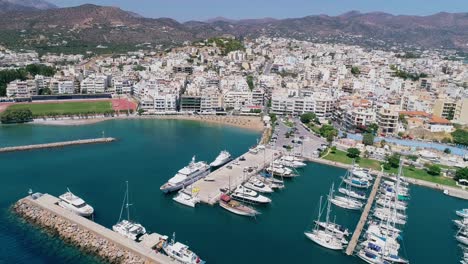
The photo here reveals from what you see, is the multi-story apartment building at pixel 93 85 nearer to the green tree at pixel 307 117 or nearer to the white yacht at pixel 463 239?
the green tree at pixel 307 117

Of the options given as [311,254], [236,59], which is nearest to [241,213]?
[311,254]

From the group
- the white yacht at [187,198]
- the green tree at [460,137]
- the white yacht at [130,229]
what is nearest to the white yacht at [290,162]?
the white yacht at [187,198]

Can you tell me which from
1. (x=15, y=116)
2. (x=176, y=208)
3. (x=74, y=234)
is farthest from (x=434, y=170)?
(x=15, y=116)

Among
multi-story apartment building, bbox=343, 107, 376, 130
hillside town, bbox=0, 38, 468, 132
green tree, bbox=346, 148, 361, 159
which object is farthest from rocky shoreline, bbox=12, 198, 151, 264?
multi-story apartment building, bbox=343, 107, 376, 130

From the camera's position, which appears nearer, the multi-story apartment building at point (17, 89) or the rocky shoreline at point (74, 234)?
the rocky shoreline at point (74, 234)

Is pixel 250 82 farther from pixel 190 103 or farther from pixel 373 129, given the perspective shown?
pixel 373 129

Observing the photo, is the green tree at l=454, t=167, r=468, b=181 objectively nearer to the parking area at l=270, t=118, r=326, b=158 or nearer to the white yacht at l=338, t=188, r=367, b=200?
the white yacht at l=338, t=188, r=367, b=200

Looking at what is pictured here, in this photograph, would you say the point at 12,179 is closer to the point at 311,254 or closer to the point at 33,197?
the point at 33,197
